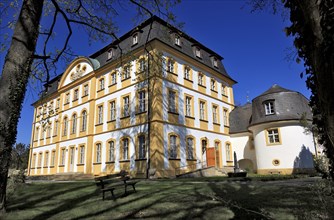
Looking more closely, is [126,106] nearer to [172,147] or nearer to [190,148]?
[172,147]

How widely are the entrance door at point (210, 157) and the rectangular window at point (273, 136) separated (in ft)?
15.7

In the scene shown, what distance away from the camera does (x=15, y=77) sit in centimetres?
673

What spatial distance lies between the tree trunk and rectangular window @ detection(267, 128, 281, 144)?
1937cm

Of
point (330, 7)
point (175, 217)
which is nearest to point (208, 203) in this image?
point (175, 217)

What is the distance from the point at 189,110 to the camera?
Answer: 22.2 metres

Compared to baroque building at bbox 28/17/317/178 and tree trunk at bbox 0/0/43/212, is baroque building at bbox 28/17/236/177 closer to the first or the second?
baroque building at bbox 28/17/317/178

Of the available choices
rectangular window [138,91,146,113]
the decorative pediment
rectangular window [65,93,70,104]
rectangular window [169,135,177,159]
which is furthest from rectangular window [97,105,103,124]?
rectangular window [169,135,177,159]

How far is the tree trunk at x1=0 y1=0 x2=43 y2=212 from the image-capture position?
6.37 metres

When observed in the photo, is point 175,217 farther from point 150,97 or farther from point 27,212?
point 150,97

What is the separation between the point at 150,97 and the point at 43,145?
809 inches

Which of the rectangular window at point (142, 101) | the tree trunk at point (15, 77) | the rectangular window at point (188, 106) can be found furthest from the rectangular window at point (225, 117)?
the tree trunk at point (15, 77)

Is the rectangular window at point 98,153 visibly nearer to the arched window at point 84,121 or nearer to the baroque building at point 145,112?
the baroque building at point 145,112

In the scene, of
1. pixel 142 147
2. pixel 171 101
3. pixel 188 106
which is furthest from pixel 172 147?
pixel 188 106

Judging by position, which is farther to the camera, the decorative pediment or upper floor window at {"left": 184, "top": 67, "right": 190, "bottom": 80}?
the decorative pediment
